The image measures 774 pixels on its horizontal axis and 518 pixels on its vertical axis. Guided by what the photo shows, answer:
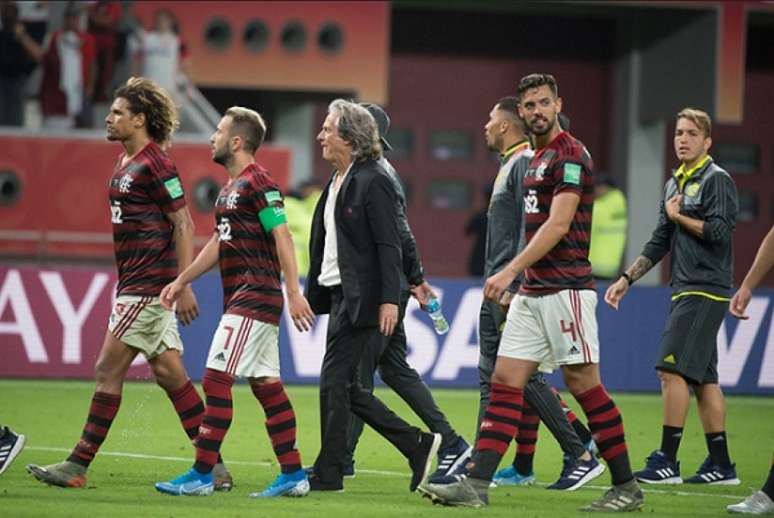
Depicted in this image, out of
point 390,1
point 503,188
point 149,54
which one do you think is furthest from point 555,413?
point 390,1

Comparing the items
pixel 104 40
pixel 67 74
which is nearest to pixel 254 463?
pixel 67 74

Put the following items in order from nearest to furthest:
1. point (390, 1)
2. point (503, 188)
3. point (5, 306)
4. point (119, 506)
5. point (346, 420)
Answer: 1. point (119, 506)
2. point (346, 420)
3. point (503, 188)
4. point (5, 306)
5. point (390, 1)

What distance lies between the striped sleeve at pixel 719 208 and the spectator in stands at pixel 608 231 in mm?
9575

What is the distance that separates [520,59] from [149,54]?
7382 mm

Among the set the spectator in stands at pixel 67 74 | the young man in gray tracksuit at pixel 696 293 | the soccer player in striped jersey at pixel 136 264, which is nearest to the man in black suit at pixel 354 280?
the soccer player in striped jersey at pixel 136 264

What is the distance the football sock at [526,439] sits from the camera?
10.2m

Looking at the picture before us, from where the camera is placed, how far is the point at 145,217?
9.27 meters

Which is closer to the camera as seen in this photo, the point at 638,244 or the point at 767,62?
the point at 638,244

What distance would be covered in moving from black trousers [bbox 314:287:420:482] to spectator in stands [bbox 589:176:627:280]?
1119 cm

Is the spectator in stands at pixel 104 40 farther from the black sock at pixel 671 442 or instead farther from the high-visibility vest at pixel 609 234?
the black sock at pixel 671 442

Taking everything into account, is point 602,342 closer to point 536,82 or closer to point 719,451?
point 719,451

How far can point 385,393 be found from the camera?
1658 cm

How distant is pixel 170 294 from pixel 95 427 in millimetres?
948

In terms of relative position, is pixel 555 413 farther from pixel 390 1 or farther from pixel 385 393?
pixel 390 1
